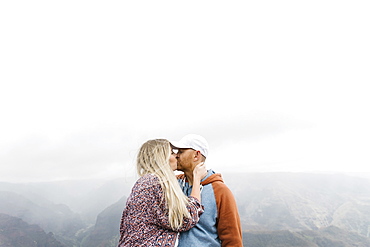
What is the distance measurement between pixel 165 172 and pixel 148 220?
30.3 inches

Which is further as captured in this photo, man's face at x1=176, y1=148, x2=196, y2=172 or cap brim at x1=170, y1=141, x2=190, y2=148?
man's face at x1=176, y1=148, x2=196, y2=172

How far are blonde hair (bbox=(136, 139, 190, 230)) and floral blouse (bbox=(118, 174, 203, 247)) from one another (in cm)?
9

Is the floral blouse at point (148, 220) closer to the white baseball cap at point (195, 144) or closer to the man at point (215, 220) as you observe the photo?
the man at point (215, 220)

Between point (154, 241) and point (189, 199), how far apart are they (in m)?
0.84

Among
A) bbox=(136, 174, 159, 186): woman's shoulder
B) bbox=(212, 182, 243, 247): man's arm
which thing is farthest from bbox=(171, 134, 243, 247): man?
bbox=(136, 174, 159, 186): woman's shoulder

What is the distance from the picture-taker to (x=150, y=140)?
15.1 ft

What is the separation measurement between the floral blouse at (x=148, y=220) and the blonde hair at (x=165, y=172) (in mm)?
92

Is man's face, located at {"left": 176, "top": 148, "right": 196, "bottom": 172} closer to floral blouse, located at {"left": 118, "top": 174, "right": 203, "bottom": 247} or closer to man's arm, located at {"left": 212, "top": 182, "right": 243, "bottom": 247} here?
man's arm, located at {"left": 212, "top": 182, "right": 243, "bottom": 247}

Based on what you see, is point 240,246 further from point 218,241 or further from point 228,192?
point 228,192

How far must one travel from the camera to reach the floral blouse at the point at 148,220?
12.0ft

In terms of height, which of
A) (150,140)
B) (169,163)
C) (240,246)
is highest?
(150,140)

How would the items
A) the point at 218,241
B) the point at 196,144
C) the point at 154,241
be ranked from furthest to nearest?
the point at 196,144 → the point at 218,241 → the point at 154,241

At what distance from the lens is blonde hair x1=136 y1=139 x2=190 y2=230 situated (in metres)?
3.75

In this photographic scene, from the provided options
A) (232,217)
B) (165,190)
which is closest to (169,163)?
(165,190)
